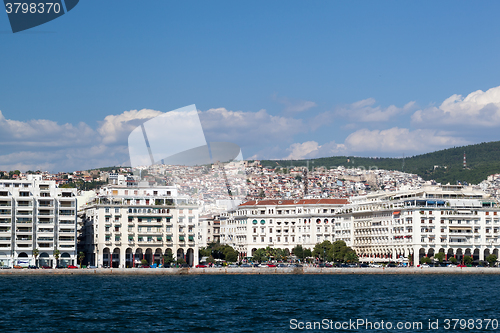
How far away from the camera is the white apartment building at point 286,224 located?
142 m

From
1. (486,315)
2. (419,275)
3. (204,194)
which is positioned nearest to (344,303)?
(486,315)

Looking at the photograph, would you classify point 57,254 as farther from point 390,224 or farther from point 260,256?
point 390,224

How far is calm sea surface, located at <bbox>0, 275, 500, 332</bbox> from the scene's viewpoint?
40.9 m

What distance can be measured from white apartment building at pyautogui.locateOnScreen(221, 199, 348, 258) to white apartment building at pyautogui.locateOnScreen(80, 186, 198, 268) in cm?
3371

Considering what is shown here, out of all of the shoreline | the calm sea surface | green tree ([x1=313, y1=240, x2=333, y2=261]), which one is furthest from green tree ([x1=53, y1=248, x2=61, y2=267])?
green tree ([x1=313, y1=240, x2=333, y2=261])

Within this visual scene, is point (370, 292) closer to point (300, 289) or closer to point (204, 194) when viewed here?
point (300, 289)

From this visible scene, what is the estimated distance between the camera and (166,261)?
106812 millimetres

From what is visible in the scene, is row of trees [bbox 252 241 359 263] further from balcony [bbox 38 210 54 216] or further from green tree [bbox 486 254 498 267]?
balcony [bbox 38 210 54 216]

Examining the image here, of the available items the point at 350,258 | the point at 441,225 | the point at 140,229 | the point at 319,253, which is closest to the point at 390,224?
the point at 441,225

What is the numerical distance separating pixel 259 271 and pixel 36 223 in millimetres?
29881

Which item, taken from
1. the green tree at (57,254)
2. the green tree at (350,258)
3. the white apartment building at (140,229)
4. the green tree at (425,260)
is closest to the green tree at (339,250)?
the green tree at (350,258)

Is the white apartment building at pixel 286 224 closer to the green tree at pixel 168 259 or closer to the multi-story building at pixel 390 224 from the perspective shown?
the multi-story building at pixel 390 224

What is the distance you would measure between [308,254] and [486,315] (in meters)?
84.3

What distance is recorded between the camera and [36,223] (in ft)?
337
